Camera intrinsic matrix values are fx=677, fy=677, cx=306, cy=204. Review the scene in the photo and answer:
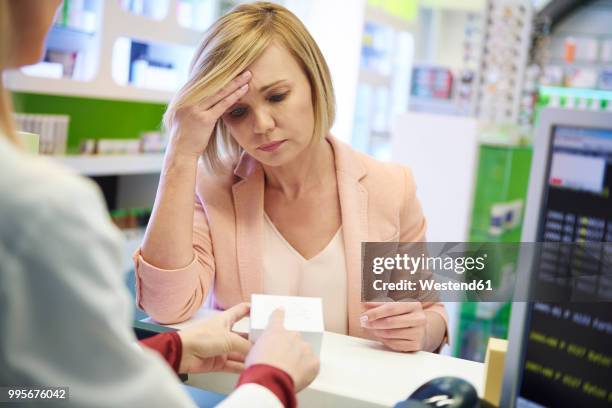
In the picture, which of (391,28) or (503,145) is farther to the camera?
(391,28)

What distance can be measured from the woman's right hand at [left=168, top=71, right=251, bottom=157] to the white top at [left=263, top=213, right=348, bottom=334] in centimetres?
34

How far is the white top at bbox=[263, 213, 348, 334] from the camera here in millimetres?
1847

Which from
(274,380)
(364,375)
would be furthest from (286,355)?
(364,375)

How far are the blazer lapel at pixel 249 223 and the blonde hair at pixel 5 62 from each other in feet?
3.92

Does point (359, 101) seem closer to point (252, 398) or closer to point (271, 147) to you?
point (271, 147)

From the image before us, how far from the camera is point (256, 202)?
1.90m

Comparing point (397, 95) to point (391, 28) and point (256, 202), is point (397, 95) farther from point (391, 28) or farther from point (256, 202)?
point (256, 202)

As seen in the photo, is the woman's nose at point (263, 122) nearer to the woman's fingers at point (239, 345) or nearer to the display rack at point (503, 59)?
the woman's fingers at point (239, 345)

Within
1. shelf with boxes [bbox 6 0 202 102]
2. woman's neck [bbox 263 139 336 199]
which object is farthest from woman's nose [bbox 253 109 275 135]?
shelf with boxes [bbox 6 0 202 102]

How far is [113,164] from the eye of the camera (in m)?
4.19

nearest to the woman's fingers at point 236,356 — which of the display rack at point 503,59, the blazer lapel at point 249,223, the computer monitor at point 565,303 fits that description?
the computer monitor at point 565,303

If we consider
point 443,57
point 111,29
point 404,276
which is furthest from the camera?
point 443,57

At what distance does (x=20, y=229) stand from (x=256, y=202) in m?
1.37

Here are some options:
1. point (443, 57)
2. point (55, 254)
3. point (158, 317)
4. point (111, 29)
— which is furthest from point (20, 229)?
point (443, 57)
